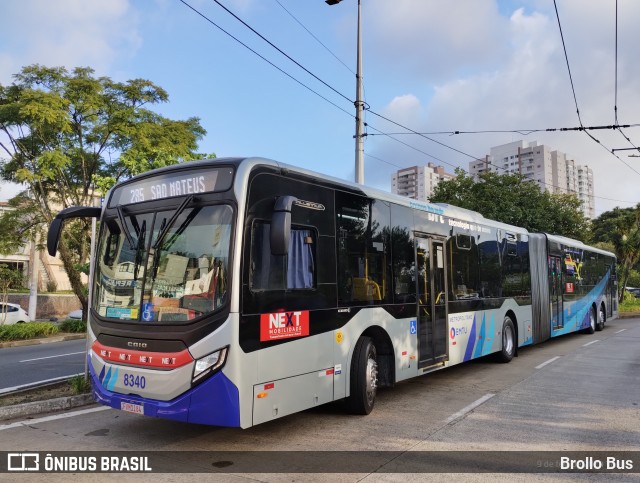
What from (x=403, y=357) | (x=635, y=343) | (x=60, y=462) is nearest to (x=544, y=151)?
(x=635, y=343)

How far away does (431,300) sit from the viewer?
8.70 metres

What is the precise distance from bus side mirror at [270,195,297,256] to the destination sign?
64cm

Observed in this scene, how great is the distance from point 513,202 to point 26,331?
27.0 m

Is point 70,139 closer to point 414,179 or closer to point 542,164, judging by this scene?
point 414,179

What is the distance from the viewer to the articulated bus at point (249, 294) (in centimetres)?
514

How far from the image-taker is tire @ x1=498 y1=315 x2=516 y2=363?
1164 centimetres

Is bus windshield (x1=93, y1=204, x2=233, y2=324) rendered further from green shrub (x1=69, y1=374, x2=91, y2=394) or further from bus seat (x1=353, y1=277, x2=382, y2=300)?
green shrub (x1=69, y1=374, x2=91, y2=394)

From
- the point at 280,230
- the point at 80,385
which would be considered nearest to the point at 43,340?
the point at 80,385

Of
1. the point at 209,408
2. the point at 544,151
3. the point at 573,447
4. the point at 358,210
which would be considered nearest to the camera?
the point at 209,408

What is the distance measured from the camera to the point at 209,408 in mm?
5043

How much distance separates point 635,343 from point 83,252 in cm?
1987

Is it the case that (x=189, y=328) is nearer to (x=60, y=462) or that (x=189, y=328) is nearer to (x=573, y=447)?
(x=60, y=462)

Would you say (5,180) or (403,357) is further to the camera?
(5,180)

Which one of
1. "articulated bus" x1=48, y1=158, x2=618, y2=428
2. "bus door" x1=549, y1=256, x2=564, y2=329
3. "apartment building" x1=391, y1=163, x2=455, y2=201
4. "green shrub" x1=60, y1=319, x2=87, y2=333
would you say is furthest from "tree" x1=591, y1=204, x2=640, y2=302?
"green shrub" x1=60, y1=319, x2=87, y2=333
